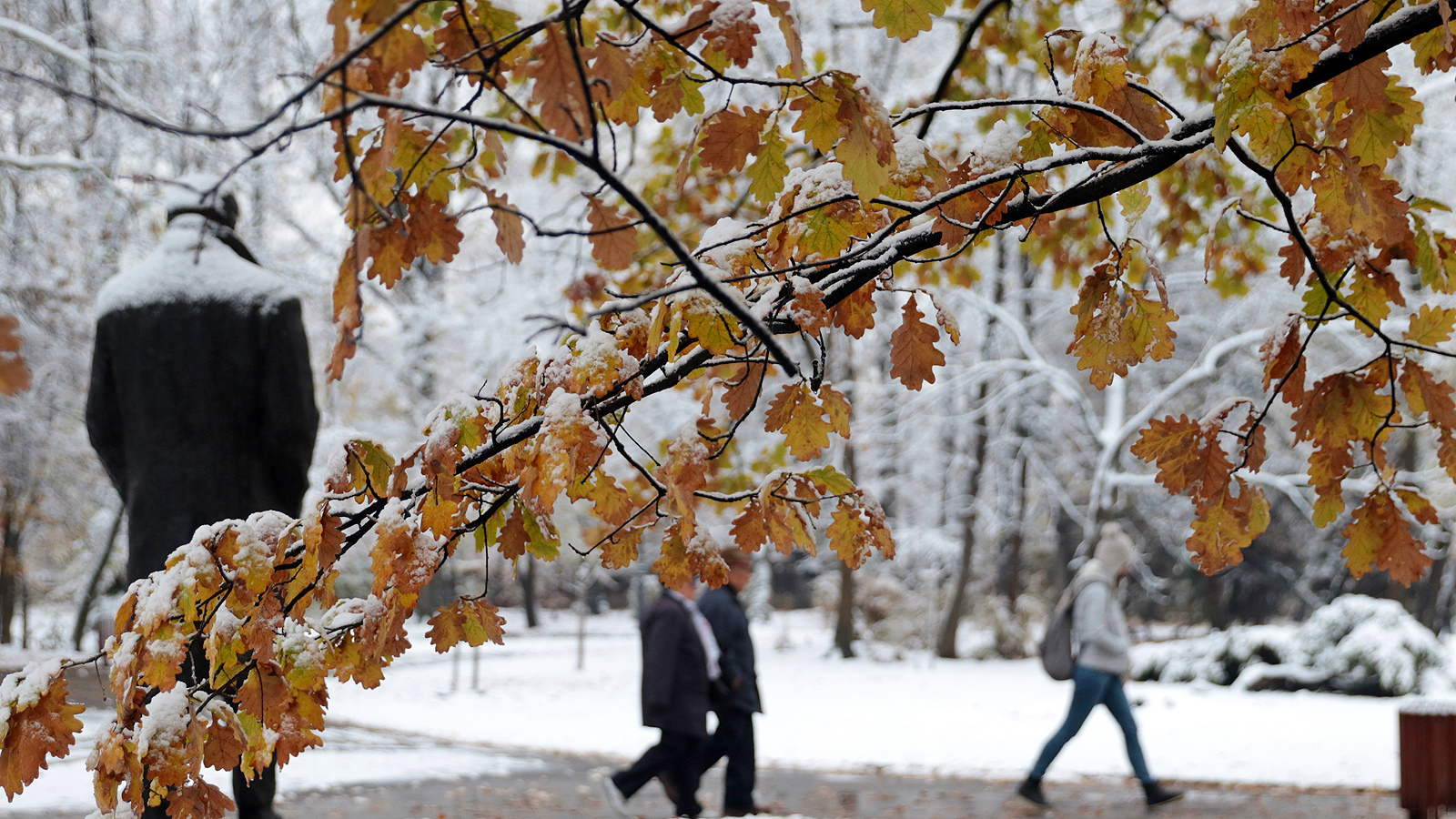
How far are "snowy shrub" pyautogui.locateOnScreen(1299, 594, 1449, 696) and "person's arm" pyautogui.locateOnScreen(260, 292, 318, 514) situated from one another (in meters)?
12.6

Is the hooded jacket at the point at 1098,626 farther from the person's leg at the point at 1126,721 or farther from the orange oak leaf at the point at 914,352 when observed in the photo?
the orange oak leaf at the point at 914,352

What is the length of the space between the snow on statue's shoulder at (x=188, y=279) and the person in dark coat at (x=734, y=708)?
2976mm

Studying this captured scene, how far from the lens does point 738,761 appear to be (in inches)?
236

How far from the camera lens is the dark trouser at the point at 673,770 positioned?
5.69m

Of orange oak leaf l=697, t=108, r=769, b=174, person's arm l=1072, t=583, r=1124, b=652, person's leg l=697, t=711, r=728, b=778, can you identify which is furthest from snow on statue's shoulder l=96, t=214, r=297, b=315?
person's arm l=1072, t=583, r=1124, b=652

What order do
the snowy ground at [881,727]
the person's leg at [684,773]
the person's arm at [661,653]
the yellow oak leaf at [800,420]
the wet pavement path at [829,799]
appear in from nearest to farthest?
the yellow oak leaf at [800,420] < the person's arm at [661,653] < the person's leg at [684,773] < the wet pavement path at [829,799] < the snowy ground at [881,727]

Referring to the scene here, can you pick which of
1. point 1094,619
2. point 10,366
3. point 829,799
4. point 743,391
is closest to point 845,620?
point 829,799

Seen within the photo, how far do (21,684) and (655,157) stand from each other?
6.55 meters

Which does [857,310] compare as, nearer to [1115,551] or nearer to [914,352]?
[914,352]

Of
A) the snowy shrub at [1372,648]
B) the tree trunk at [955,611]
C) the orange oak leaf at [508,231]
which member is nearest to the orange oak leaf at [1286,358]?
the orange oak leaf at [508,231]

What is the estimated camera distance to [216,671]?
1904 millimetres

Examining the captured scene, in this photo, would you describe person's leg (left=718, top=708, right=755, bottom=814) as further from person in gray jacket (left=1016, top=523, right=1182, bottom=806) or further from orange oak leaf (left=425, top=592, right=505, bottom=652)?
orange oak leaf (left=425, top=592, right=505, bottom=652)

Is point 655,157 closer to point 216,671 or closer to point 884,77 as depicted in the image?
point 216,671

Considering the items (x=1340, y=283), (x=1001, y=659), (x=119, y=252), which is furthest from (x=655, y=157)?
(x=1001, y=659)
